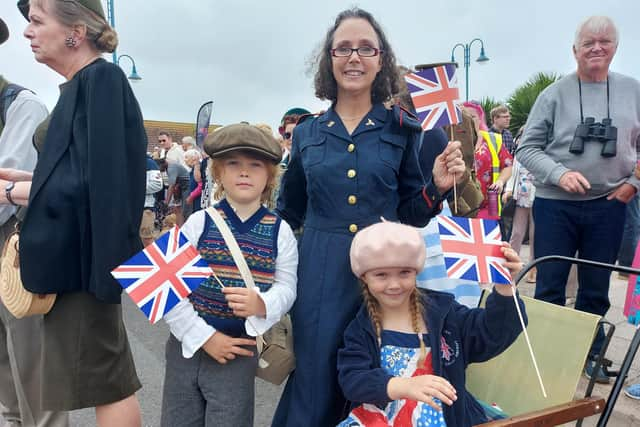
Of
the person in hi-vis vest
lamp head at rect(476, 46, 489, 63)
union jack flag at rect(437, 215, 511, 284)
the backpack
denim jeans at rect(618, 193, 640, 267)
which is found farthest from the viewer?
lamp head at rect(476, 46, 489, 63)

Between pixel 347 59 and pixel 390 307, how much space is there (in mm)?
911

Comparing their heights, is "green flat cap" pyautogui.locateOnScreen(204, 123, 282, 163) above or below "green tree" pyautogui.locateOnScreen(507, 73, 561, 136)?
below

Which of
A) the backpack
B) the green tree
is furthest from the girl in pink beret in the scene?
the green tree

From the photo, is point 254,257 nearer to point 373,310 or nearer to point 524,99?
point 373,310

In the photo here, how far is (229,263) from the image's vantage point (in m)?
1.82

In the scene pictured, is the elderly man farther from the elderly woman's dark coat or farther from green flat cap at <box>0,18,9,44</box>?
green flat cap at <box>0,18,9,44</box>

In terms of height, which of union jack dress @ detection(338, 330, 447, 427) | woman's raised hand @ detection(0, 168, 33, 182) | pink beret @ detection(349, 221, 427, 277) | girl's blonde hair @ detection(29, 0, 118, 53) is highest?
girl's blonde hair @ detection(29, 0, 118, 53)

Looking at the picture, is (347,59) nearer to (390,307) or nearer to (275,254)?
(275,254)

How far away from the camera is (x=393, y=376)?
1660mm

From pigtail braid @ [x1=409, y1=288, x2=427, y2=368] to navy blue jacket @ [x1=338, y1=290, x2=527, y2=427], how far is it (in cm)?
3

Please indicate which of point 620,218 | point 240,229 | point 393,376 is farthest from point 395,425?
point 620,218

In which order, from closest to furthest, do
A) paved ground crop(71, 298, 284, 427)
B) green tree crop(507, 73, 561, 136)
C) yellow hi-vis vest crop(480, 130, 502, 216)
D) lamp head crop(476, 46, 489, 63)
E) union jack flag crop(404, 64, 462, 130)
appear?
union jack flag crop(404, 64, 462, 130)
paved ground crop(71, 298, 284, 427)
yellow hi-vis vest crop(480, 130, 502, 216)
lamp head crop(476, 46, 489, 63)
green tree crop(507, 73, 561, 136)

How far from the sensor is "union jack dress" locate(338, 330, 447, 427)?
5.49 feet

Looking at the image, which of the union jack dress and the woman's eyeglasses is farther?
the woman's eyeglasses
